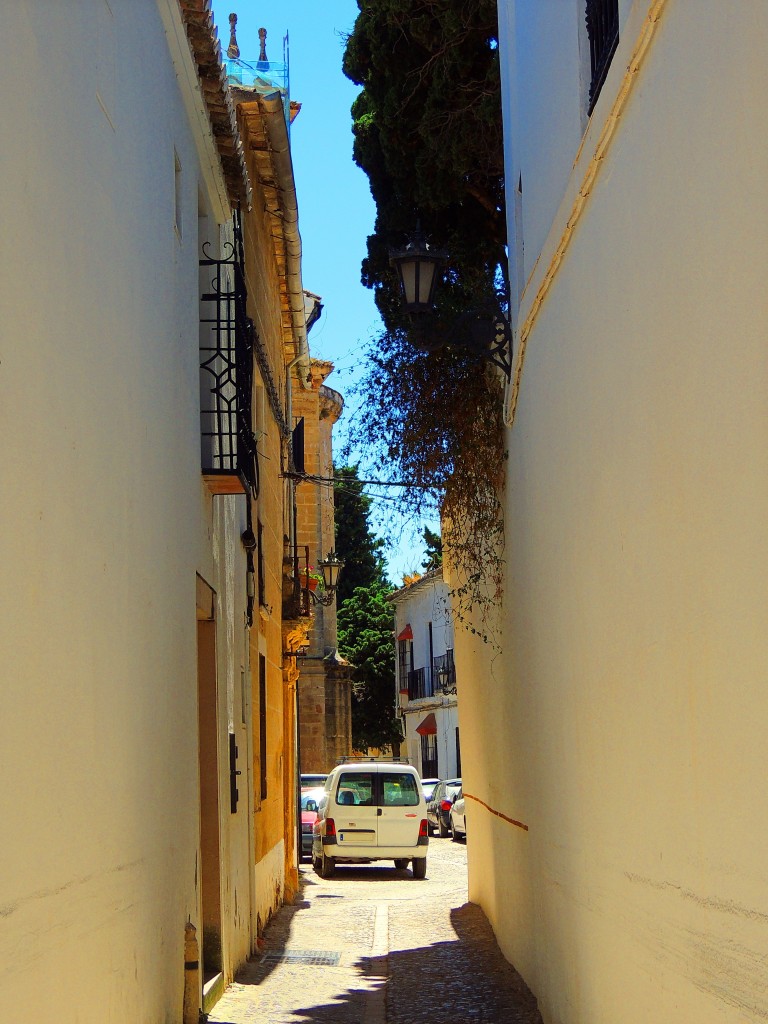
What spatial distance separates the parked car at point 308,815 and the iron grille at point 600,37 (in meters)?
20.0

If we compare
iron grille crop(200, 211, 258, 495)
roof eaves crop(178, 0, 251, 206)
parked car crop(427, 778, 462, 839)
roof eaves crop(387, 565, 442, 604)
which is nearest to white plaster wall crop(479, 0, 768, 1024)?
roof eaves crop(178, 0, 251, 206)

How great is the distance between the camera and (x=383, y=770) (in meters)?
21.0

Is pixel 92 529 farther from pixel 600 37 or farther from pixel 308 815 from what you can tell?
pixel 308 815

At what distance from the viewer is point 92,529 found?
15.8ft

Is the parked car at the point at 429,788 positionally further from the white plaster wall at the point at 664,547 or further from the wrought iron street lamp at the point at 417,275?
the white plaster wall at the point at 664,547

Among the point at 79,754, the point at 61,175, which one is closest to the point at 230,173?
the point at 61,175

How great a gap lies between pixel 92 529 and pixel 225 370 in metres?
4.05

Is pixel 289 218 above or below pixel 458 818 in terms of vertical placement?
above

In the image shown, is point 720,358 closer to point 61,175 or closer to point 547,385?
point 61,175

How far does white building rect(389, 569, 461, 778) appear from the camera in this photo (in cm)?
4156

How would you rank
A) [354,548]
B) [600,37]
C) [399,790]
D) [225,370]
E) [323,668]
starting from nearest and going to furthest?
[600,37]
[225,370]
[399,790]
[323,668]
[354,548]

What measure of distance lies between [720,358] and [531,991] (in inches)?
253

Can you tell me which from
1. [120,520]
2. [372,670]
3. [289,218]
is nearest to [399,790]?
[289,218]

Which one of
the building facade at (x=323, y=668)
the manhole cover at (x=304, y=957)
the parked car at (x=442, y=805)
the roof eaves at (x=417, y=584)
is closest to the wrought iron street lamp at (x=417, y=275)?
the manhole cover at (x=304, y=957)
